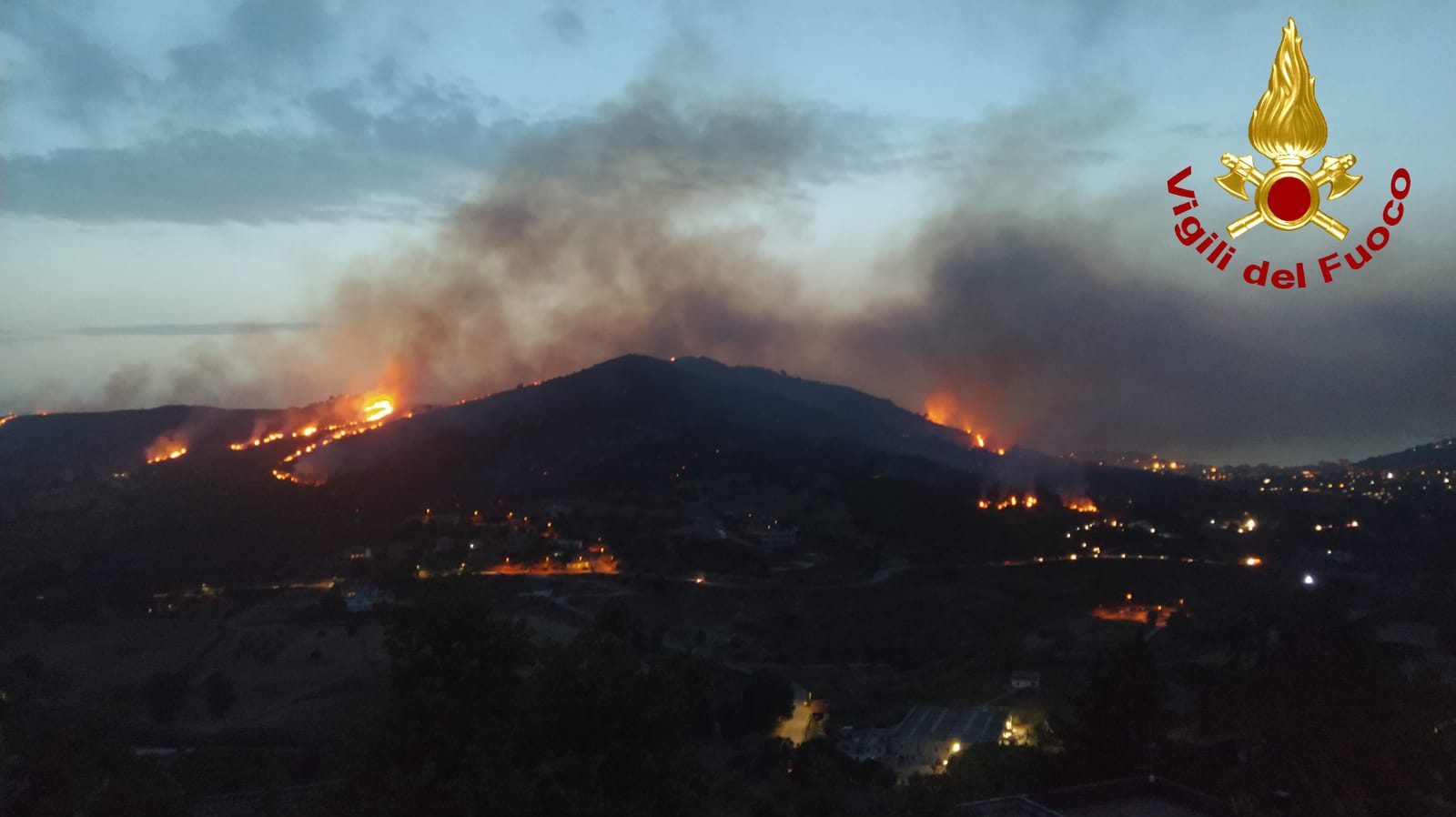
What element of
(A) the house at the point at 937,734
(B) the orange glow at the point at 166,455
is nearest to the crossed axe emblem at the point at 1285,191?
(A) the house at the point at 937,734

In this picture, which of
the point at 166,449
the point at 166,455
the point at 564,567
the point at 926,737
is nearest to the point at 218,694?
the point at 926,737

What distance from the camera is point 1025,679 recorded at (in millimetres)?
30219

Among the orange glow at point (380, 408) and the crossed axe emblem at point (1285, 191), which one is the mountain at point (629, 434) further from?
the crossed axe emblem at point (1285, 191)

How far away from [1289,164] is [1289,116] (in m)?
0.51

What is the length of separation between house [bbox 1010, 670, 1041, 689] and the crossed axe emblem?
20.4m

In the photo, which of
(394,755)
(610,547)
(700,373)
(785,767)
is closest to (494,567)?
(610,547)

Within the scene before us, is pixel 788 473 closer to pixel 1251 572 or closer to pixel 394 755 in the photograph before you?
pixel 1251 572

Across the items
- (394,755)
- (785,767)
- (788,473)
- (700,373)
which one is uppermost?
(700,373)

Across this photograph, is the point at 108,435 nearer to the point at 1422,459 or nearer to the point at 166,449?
the point at 166,449

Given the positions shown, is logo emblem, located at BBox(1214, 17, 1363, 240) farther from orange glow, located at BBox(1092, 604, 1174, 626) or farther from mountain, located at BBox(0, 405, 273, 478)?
mountain, located at BBox(0, 405, 273, 478)

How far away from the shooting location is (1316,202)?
11461 mm

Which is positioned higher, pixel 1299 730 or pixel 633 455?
pixel 633 455

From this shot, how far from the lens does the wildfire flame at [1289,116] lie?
11352 millimetres

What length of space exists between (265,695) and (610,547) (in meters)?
26.0
